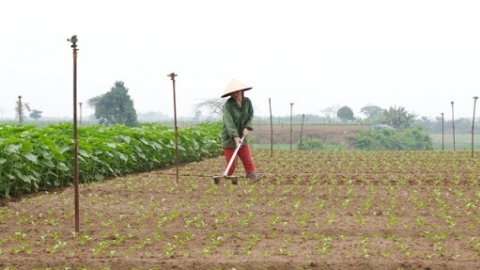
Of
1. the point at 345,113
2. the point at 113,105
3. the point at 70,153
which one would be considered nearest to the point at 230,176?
the point at 70,153

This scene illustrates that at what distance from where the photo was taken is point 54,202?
9.60 meters

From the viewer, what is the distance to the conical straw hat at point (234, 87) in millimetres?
11750

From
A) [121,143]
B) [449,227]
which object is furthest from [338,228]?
[121,143]

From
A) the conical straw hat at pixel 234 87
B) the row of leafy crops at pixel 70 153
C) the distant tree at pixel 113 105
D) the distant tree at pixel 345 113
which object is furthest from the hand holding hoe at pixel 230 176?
the distant tree at pixel 345 113

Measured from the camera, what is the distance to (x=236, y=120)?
39.2 feet

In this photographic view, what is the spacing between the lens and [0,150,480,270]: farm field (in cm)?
620

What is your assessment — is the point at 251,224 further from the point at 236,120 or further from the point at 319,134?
the point at 319,134

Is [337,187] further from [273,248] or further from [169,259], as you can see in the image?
[169,259]

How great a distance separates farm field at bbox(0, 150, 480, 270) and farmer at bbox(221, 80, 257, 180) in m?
0.48

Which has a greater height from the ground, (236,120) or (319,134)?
(236,120)

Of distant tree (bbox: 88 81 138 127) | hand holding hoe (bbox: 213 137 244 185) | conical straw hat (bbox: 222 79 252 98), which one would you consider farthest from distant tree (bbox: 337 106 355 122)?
hand holding hoe (bbox: 213 137 244 185)

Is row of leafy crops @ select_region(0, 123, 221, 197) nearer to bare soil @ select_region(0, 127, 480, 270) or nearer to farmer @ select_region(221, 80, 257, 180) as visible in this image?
bare soil @ select_region(0, 127, 480, 270)

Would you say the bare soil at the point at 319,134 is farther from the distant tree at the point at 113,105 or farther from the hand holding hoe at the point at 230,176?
the hand holding hoe at the point at 230,176

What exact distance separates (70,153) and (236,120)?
2.55 m
